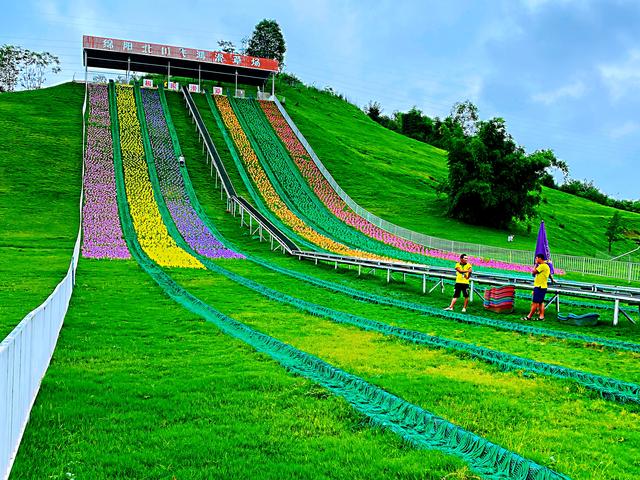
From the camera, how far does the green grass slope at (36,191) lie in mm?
19469

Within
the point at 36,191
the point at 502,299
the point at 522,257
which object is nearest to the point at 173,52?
the point at 36,191

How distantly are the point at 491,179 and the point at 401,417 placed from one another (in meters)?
42.0

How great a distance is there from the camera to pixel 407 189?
5506 cm

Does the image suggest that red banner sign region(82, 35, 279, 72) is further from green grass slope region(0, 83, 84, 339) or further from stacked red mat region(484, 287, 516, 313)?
stacked red mat region(484, 287, 516, 313)

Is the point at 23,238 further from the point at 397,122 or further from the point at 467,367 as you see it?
the point at 397,122

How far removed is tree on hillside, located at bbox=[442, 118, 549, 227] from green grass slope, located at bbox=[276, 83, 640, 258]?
165 centimetres

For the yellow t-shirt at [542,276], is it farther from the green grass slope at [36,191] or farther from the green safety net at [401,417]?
the green grass slope at [36,191]

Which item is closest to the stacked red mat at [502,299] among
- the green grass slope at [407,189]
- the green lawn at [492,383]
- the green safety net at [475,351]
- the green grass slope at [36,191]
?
the green lawn at [492,383]

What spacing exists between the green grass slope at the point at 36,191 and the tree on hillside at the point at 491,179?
2741 centimetres

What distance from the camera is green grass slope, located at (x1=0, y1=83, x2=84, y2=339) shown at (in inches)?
766

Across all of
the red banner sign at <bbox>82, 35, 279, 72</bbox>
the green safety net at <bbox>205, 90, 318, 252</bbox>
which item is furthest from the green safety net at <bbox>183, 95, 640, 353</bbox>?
the red banner sign at <bbox>82, 35, 279, 72</bbox>

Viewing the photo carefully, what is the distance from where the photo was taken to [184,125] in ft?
192

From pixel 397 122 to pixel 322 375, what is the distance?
110139 mm

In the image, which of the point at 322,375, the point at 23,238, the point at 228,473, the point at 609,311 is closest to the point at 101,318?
the point at 322,375
